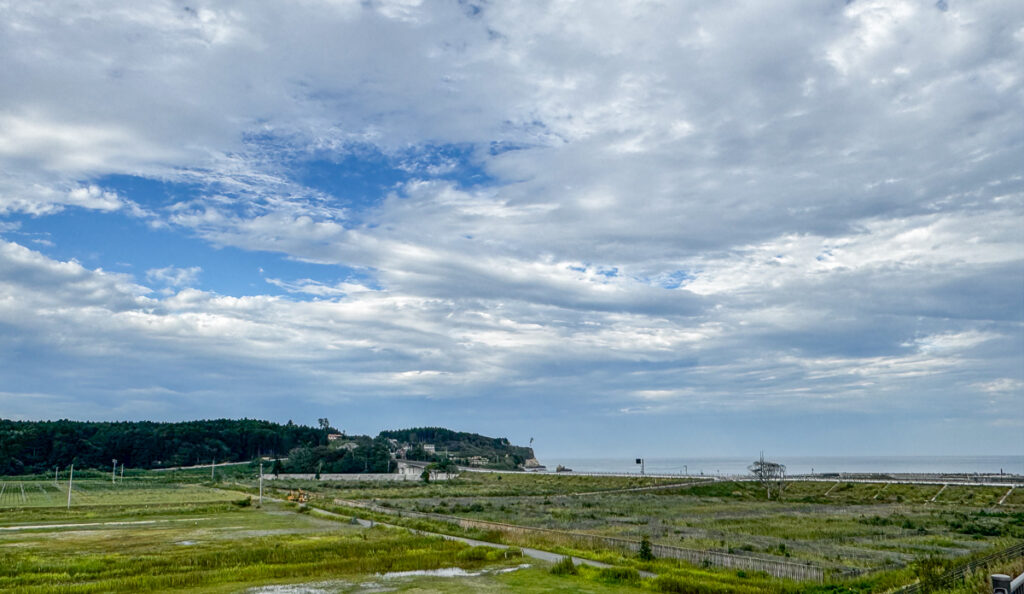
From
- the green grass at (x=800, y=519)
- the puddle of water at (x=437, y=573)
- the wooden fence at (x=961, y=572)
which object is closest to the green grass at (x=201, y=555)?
the puddle of water at (x=437, y=573)

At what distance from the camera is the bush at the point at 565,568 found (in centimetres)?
2981

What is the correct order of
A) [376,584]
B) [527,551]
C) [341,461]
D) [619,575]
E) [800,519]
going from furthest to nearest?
1. [341,461]
2. [800,519]
3. [527,551]
4. [376,584]
5. [619,575]

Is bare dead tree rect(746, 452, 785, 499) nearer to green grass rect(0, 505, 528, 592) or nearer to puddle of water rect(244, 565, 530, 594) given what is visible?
green grass rect(0, 505, 528, 592)

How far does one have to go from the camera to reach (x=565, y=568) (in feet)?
99.5

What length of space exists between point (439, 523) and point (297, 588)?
75.2ft

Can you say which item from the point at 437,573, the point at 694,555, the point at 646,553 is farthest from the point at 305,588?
the point at 694,555

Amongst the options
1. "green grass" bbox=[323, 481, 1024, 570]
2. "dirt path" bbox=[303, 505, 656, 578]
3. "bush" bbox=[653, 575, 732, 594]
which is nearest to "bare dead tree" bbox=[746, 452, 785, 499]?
"green grass" bbox=[323, 481, 1024, 570]

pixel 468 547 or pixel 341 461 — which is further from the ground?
pixel 468 547

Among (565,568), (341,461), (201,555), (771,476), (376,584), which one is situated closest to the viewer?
(376,584)

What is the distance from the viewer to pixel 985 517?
58844 mm

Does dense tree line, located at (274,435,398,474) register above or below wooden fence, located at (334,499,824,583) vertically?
below

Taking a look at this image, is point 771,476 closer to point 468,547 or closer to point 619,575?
point 468,547

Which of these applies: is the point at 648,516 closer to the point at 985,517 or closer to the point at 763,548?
the point at 763,548

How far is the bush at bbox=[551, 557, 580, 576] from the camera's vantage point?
1174 inches
